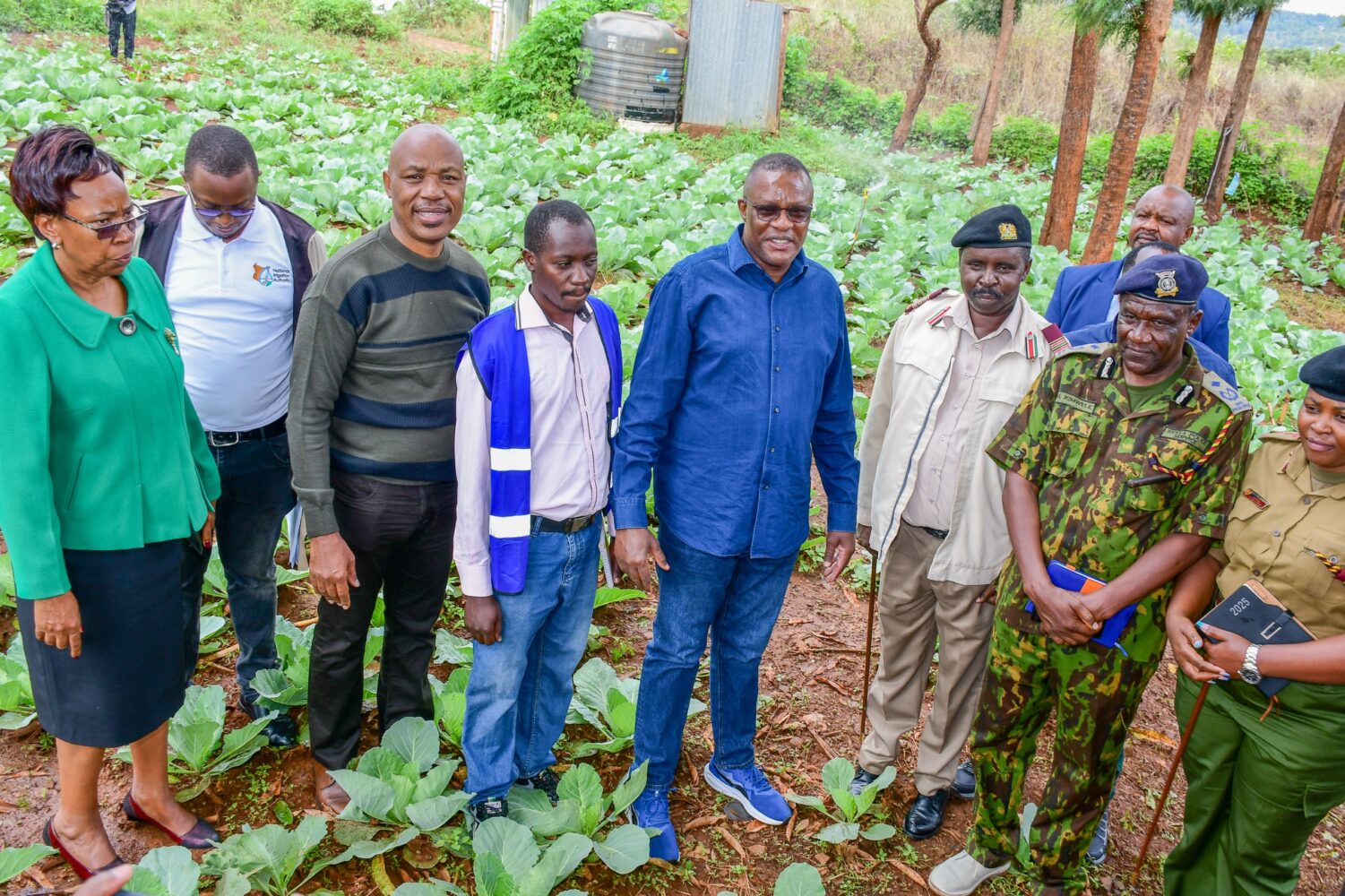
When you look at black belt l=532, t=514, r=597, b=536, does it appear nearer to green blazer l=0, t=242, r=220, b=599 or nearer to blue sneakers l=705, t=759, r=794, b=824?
green blazer l=0, t=242, r=220, b=599

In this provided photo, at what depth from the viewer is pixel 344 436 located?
269cm

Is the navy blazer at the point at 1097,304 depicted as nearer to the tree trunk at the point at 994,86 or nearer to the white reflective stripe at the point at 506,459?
the white reflective stripe at the point at 506,459

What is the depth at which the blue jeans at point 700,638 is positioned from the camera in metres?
2.87

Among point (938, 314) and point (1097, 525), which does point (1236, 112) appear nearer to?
point (938, 314)

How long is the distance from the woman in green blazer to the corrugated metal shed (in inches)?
563

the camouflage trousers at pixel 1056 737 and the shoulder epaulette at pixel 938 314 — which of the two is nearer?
the camouflage trousers at pixel 1056 737

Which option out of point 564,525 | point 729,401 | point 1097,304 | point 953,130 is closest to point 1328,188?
point 953,130

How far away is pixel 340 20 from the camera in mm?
22859

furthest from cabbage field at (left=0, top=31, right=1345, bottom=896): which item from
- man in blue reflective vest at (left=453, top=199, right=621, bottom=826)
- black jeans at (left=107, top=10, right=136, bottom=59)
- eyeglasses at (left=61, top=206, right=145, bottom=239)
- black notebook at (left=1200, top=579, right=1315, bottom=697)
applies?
eyeglasses at (left=61, top=206, right=145, bottom=239)

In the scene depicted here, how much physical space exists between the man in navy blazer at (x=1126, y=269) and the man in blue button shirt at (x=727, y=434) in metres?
1.20

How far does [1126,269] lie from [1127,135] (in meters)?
5.36

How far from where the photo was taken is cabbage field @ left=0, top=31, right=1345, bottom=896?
2775 millimetres

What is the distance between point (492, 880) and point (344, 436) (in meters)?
1.23

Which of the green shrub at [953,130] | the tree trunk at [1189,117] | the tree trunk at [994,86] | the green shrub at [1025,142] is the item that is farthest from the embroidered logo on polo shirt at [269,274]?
the green shrub at [953,130]
